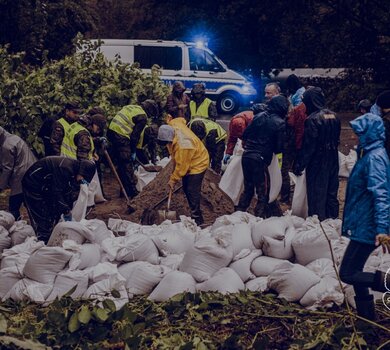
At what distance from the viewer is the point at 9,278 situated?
24.1 feet

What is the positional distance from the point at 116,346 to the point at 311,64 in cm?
1705

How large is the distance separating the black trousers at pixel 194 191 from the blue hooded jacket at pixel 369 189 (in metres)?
3.51

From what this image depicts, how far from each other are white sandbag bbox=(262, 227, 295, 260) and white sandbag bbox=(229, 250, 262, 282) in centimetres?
13

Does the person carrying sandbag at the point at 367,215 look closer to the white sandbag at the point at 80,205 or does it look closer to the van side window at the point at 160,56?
the white sandbag at the point at 80,205

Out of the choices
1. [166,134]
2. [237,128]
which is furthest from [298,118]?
[166,134]

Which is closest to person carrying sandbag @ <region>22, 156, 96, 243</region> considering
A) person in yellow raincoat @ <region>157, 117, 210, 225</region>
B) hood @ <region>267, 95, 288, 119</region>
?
person in yellow raincoat @ <region>157, 117, 210, 225</region>

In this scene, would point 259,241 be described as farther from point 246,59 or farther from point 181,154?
point 246,59

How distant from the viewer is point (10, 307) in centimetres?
696

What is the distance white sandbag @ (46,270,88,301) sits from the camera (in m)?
7.02

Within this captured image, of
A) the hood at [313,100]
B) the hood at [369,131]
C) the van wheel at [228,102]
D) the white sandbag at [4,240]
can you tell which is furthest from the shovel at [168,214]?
Result: the van wheel at [228,102]

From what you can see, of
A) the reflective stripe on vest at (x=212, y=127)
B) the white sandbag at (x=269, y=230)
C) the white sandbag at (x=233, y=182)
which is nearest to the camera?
the white sandbag at (x=269, y=230)

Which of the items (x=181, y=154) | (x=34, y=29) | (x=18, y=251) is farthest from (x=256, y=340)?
(x=34, y=29)

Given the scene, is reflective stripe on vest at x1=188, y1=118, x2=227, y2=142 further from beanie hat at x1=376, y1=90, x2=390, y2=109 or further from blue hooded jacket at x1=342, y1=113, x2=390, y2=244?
blue hooded jacket at x1=342, y1=113, x2=390, y2=244

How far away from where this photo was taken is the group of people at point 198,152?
29.1ft
